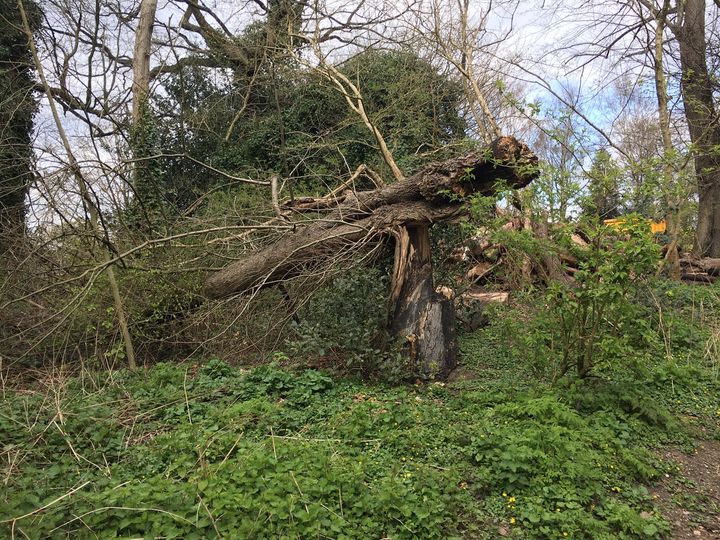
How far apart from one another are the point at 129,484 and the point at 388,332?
10.1 feet

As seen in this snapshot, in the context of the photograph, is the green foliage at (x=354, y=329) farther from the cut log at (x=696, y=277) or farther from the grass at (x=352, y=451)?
the cut log at (x=696, y=277)

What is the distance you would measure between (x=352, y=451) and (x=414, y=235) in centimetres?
314

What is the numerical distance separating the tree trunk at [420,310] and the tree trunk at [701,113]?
599cm

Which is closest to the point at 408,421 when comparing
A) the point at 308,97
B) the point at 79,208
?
the point at 79,208

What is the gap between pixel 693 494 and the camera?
3.25 meters

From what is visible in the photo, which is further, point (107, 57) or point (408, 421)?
point (107, 57)

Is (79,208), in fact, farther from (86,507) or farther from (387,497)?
(387,497)

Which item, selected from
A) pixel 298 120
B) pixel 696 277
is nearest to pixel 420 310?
pixel 696 277

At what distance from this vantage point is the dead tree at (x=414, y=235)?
18.3 ft

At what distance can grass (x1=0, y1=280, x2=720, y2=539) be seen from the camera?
2.80 m

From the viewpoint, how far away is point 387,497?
2.93 metres

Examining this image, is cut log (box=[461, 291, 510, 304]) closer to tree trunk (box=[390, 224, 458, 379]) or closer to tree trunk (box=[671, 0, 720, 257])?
tree trunk (box=[390, 224, 458, 379])

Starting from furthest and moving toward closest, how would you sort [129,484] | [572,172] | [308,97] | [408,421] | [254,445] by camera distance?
[308,97] < [572,172] < [408,421] < [254,445] < [129,484]

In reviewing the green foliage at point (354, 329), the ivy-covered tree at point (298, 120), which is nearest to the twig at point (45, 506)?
the green foliage at point (354, 329)
